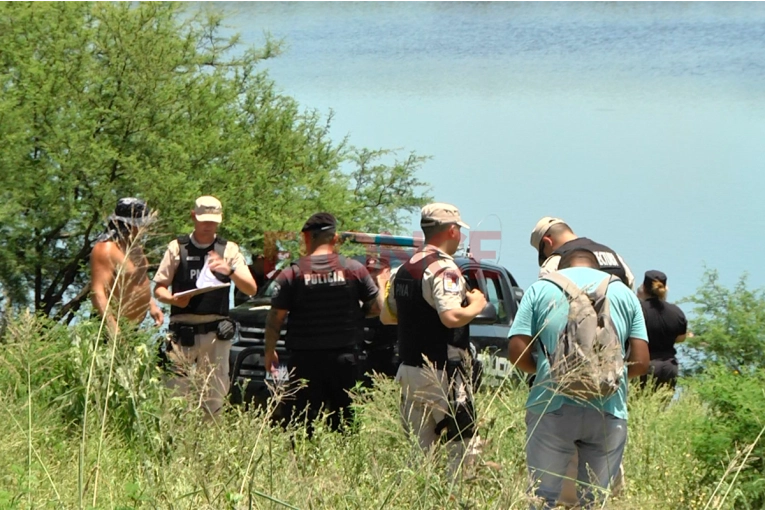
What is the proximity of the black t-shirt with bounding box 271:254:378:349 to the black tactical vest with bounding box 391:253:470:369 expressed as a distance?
38.5 inches

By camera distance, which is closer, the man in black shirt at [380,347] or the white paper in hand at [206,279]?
the white paper in hand at [206,279]

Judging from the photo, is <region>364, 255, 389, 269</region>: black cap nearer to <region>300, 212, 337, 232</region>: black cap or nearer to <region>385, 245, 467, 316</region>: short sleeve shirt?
<region>300, 212, 337, 232</region>: black cap

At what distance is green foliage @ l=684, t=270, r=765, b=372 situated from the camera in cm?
1115

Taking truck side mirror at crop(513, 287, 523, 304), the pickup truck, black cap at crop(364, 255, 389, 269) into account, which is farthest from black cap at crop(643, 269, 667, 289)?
black cap at crop(364, 255, 389, 269)

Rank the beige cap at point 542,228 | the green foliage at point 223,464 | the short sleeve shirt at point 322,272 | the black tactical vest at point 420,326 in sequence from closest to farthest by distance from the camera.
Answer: the green foliage at point 223,464 < the black tactical vest at point 420,326 < the beige cap at point 542,228 < the short sleeve shirt at point 322,272

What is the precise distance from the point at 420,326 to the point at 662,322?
155 inches

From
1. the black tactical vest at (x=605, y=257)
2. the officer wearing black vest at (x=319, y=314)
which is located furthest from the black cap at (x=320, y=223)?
the black tactical vest at (x=605, y=257)

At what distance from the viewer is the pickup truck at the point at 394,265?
8469mm

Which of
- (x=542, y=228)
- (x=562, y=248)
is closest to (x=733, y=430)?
(x=562, y=248)

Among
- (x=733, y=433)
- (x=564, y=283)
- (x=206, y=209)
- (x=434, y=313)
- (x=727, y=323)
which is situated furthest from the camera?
(x=727, y=323)

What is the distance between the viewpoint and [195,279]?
21.9ft

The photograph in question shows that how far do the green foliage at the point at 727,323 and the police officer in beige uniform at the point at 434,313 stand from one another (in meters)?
5.95

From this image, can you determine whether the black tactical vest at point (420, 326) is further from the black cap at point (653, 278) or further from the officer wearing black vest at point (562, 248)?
the black cap at point (653, 278)

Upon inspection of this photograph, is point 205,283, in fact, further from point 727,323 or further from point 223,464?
point 727,323
